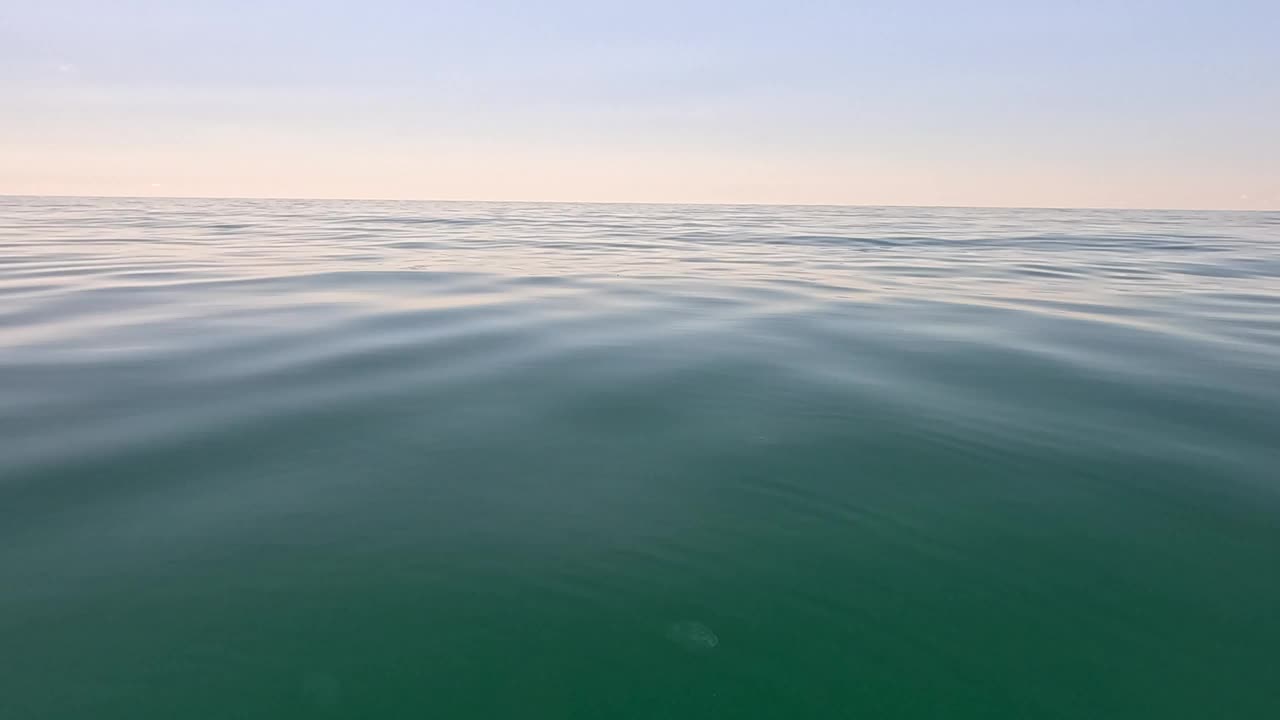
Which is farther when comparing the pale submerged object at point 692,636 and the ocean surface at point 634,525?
the pale submerged object at point 692,636

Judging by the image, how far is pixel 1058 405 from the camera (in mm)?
4180

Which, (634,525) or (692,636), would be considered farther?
(634,525)

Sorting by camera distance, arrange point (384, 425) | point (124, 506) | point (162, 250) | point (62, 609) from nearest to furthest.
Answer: point (62, 609) → point (124, 506) → point (384, 425) → point (162, 250)

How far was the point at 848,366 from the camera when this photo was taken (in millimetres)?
5125

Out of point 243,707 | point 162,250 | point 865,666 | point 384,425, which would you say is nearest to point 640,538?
point 865,666

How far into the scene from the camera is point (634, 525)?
8.81 ft

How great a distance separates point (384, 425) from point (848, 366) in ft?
11.3

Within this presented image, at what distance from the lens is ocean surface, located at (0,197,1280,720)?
6.15 ft

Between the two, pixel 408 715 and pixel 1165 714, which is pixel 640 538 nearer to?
pixel 408 715

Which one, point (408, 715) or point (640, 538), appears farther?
point (640, 538)

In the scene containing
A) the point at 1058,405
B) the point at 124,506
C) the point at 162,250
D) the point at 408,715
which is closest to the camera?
the point at 408,715

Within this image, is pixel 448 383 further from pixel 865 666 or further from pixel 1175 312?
pixel 1175 312

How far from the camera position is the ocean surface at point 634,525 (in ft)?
6.15

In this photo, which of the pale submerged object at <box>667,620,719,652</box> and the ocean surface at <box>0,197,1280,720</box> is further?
the pale submerged object at <box>667,620,719,652</box>
